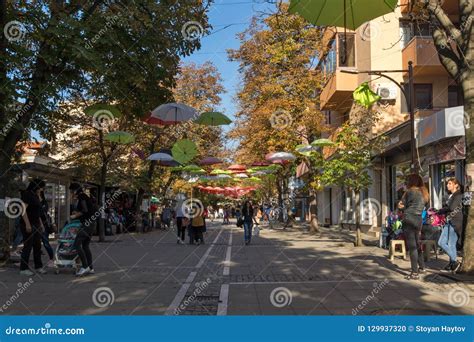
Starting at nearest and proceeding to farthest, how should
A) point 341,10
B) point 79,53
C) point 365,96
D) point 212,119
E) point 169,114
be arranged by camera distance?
point 341,10 → point 79,53 → point 169,114 → point 212,119 → point 365,96

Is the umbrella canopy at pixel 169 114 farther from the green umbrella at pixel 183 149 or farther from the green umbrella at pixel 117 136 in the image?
the green umbrella at pixel 117 136

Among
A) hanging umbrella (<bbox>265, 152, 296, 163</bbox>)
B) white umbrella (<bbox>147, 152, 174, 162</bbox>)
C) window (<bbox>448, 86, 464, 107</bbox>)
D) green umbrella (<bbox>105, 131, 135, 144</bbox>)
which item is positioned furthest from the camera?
hanging umbrella (<bbox>265, 152, 296, 163</bbox>)

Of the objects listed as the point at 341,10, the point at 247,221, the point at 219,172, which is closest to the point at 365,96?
the point at 247,221

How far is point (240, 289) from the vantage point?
334 inches

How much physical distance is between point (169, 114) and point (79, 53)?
11.5 feet

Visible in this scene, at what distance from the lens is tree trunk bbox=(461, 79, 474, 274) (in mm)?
9117

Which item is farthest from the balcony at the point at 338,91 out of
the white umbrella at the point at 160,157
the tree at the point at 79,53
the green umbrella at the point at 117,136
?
the tree at the point at 79,53

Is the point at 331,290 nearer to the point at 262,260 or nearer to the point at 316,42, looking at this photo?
the point at 262,260

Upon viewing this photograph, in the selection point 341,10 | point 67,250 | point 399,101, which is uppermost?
point 399,101

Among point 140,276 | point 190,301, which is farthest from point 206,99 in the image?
point 190,301

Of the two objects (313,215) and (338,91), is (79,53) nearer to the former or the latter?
(338,91)

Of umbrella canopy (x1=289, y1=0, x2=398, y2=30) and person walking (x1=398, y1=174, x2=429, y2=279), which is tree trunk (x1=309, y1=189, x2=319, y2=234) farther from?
umbrella canopy (x1=289, y1=0, x2=398, y2=30)

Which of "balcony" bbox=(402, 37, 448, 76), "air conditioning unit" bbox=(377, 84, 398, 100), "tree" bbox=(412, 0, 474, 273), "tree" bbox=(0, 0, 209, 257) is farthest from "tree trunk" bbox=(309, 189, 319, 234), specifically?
"tree" bbox=(412, 0, 474, 273)

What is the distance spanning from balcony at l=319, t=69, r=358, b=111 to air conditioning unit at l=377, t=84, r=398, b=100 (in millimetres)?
3511
